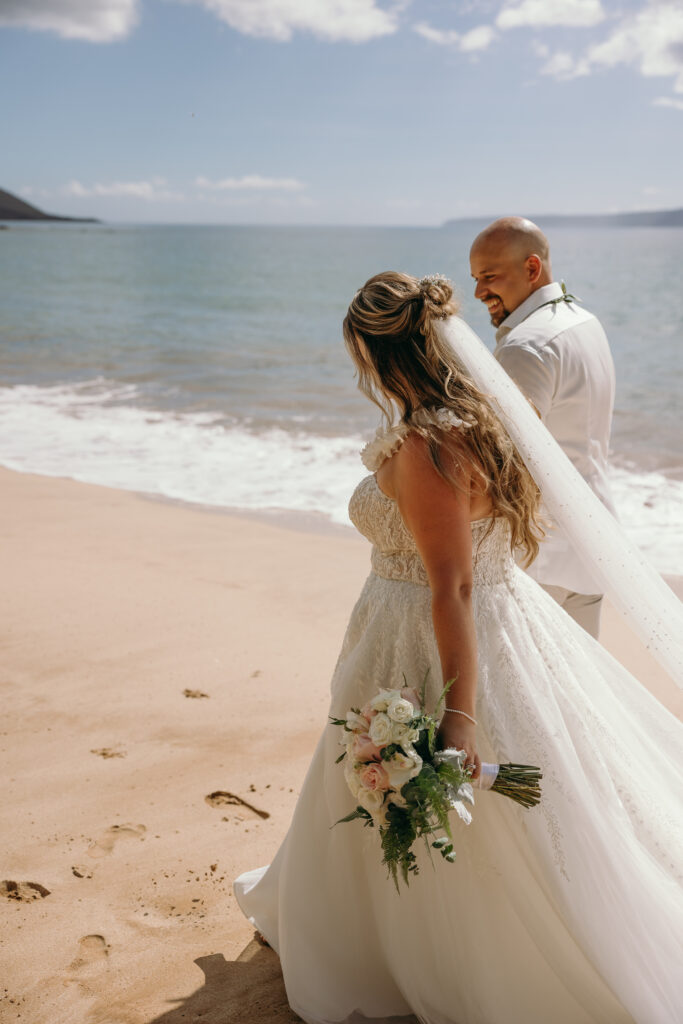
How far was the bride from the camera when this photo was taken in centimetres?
207

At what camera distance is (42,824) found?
3359 mm

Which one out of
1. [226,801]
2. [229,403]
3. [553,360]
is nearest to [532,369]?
[553,360]

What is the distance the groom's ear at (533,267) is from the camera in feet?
11.6

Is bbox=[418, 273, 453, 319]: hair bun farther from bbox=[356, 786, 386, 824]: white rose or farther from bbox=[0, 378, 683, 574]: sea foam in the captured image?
bbox=[0, 378, 683, 574]: sea foam

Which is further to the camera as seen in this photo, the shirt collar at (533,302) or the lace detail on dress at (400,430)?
the shirt collar at (533,302)

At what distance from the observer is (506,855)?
7.03 ft

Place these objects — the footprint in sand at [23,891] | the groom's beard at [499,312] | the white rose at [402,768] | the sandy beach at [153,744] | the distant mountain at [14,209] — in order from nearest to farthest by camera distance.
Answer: the white rose at [402,768] < the sandy beach at [153,744] < the footprint in sand at [23,891] < the groom's beard at [499,312] < the distant mountain at [14,209]

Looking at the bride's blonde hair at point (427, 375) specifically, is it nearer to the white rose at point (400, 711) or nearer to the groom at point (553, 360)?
the white rose at point (400, 711)

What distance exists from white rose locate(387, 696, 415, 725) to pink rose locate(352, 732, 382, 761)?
0.08 meters

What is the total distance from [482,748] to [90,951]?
57.1 inches

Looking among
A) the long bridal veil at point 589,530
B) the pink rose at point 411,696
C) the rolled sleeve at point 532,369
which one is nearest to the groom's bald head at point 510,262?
the rolled sleeve at point 532,369

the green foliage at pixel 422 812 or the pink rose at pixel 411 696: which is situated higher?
the pink rose at pixel 411 696

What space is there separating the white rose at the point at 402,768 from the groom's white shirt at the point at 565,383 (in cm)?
161

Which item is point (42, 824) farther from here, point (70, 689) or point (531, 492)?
point (531, 492)
